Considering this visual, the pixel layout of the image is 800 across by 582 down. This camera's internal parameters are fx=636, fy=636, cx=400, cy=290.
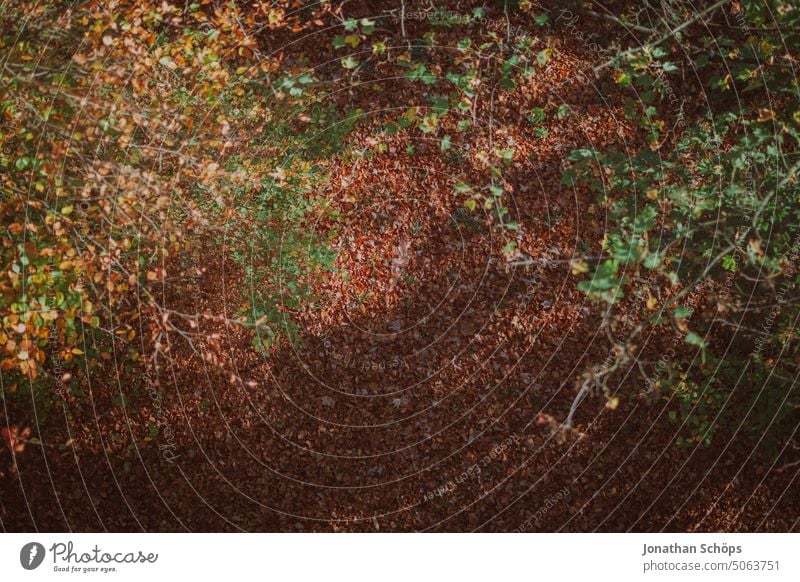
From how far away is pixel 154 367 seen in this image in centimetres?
520

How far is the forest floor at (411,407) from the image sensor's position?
5027 millimetres

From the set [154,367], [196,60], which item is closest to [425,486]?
[154,367]

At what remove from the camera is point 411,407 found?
212 inches
